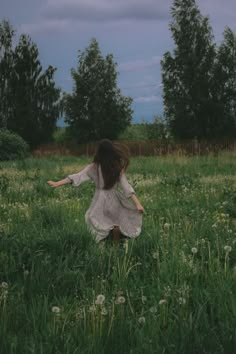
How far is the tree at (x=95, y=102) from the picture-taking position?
46312 millimetres

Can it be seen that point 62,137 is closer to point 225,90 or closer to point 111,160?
point 225,90

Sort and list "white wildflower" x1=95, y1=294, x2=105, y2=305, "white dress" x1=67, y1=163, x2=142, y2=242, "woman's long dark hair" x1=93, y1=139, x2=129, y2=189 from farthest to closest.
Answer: "woman's long dark hair" x1=93, y1=139, x2=129, y2=189
"white dress" x1=67, y1=163, x2=142, y2=242
"white wildflower" x1=95, y1=294, x2=105, y2=305

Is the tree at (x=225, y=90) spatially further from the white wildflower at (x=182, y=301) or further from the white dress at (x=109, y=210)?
the white wildflower at (x=182, y=301)

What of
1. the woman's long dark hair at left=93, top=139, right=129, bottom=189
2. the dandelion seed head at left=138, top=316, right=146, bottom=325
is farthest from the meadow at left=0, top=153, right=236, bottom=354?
the woman's long dark hair at left=93, top=139, right=129, bottom=189

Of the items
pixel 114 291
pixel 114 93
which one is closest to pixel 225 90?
pixel 114 93

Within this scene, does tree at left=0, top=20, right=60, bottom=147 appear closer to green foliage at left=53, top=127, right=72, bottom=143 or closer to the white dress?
green foliage at left=53, top=127, right=72, bottom=143

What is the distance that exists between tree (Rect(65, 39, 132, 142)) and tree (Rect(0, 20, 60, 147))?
1.56m

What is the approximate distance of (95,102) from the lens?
46.2 metres

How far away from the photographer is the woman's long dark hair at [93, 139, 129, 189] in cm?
713

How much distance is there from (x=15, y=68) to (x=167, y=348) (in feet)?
154

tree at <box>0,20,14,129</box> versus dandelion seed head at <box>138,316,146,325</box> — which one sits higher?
tree at <box>0,20,14,129</box>

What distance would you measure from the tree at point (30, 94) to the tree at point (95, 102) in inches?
61.3

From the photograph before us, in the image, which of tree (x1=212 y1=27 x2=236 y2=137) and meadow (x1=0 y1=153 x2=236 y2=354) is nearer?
meadow (x1=0 y1=153 x2=236 y2=354)

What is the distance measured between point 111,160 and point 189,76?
35640 millimetres
